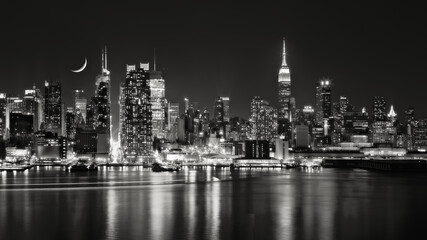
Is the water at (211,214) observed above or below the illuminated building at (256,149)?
below

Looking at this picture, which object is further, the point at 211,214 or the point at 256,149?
the point at 256,149

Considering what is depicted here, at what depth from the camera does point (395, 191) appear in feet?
200

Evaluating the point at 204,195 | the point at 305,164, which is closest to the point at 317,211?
the point at 204,195

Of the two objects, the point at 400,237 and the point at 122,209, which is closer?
the point at 400,237

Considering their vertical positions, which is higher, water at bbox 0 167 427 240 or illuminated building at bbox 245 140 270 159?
illuminated building at bbox 245 140 270 159

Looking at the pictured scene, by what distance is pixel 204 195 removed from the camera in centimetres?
5341

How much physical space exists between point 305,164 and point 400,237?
146 metres

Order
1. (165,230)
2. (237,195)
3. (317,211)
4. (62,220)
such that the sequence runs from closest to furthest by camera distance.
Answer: (165,230) → (62,220) → (317,211) → (237,195)

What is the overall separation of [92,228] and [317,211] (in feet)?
52.9

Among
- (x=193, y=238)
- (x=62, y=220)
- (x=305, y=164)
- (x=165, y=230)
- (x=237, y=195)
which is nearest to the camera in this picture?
(x=193, y=238)

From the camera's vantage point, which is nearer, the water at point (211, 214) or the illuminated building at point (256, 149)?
the water at point (211, 214)

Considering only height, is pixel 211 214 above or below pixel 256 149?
below

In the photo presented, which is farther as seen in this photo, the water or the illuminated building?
the illuminated building

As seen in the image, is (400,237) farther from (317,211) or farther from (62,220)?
(62,220)
